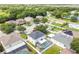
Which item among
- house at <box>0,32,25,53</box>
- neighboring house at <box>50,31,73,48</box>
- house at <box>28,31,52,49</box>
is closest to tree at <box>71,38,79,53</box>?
neighboring house at <box>50,31,73,48</box>

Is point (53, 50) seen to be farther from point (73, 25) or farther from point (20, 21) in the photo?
point (20, 21)

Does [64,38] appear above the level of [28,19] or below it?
below

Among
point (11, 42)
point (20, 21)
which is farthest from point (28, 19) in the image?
point (11, 42)

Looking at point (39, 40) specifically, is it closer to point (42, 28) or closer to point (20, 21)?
point (42, 28)

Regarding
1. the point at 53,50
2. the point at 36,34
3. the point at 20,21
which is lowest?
the point at 53,50

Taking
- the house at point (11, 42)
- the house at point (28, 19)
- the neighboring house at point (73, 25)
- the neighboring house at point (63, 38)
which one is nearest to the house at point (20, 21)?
the house at point (28, 19)

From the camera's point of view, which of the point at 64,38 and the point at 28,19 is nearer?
the point at 64,38
